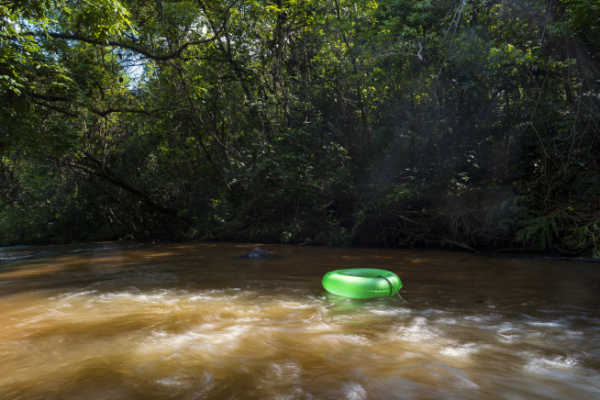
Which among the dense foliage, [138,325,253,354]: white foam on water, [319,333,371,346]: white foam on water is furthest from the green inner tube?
the dense foliage

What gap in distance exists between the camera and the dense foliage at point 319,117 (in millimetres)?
7078

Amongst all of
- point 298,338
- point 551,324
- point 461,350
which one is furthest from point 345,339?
point 551,324

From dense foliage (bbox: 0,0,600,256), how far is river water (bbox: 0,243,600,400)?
112 inches

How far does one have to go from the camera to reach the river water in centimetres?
230

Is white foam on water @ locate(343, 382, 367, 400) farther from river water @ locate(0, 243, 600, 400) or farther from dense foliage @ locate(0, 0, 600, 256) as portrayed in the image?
dense foliage @ locate(0, 0, 600, 256)

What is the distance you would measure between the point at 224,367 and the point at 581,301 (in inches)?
149

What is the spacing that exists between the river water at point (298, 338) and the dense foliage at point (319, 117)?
112 inches

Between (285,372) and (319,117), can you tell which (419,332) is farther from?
(319,117)

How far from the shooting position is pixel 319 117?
10039mm

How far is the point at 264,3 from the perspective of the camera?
10680 mm

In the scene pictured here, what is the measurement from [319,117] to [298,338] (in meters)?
7.61

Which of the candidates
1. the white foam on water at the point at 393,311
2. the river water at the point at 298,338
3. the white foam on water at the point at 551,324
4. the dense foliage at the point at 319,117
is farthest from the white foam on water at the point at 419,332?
the dense foliage at the point at 319,117

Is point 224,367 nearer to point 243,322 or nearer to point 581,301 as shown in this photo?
point 243,322

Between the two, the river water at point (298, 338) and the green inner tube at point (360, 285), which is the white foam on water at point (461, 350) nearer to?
the river water at point (298, 338)
